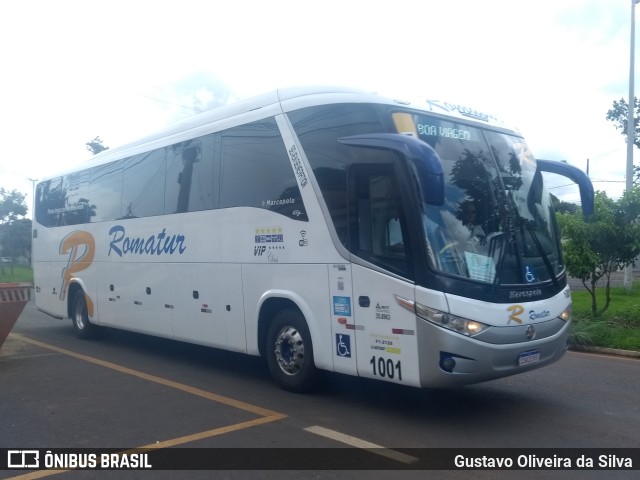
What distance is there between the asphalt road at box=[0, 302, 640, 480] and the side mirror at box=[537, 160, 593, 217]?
8.06 ft

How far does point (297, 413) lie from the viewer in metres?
7.63

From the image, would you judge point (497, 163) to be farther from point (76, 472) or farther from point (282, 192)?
point (76, 472)

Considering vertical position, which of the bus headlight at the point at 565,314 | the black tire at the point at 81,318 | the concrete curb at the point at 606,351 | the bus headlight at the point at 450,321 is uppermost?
the bus headlight at the point at 450,321

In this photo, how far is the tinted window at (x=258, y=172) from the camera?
8.54 m

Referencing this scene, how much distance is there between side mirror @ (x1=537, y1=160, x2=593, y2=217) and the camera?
8898mm

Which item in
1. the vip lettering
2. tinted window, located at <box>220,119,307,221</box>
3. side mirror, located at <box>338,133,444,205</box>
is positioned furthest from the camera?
the vip lettering

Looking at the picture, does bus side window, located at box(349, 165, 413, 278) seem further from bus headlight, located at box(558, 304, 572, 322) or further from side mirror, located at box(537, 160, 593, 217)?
side mirror, located at box(537, 160, 593, 217)

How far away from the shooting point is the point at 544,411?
781cm

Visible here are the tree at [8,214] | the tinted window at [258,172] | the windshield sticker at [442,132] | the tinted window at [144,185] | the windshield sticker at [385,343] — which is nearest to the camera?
the windshield sticker at [385,343]

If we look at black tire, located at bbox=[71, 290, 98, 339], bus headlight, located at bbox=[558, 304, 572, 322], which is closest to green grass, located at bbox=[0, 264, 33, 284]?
black tire, located at bbox=[71, 290, 98, 339]

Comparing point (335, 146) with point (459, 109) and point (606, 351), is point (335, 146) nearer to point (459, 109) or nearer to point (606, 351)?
point (459, 109)

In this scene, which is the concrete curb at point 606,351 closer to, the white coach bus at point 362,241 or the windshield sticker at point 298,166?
the white coach bus at point 362,241

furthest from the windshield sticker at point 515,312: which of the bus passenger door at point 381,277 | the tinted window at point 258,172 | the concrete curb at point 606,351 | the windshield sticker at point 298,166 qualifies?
the concrete curb at point 606,351

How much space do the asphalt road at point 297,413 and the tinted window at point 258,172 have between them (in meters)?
2.32
